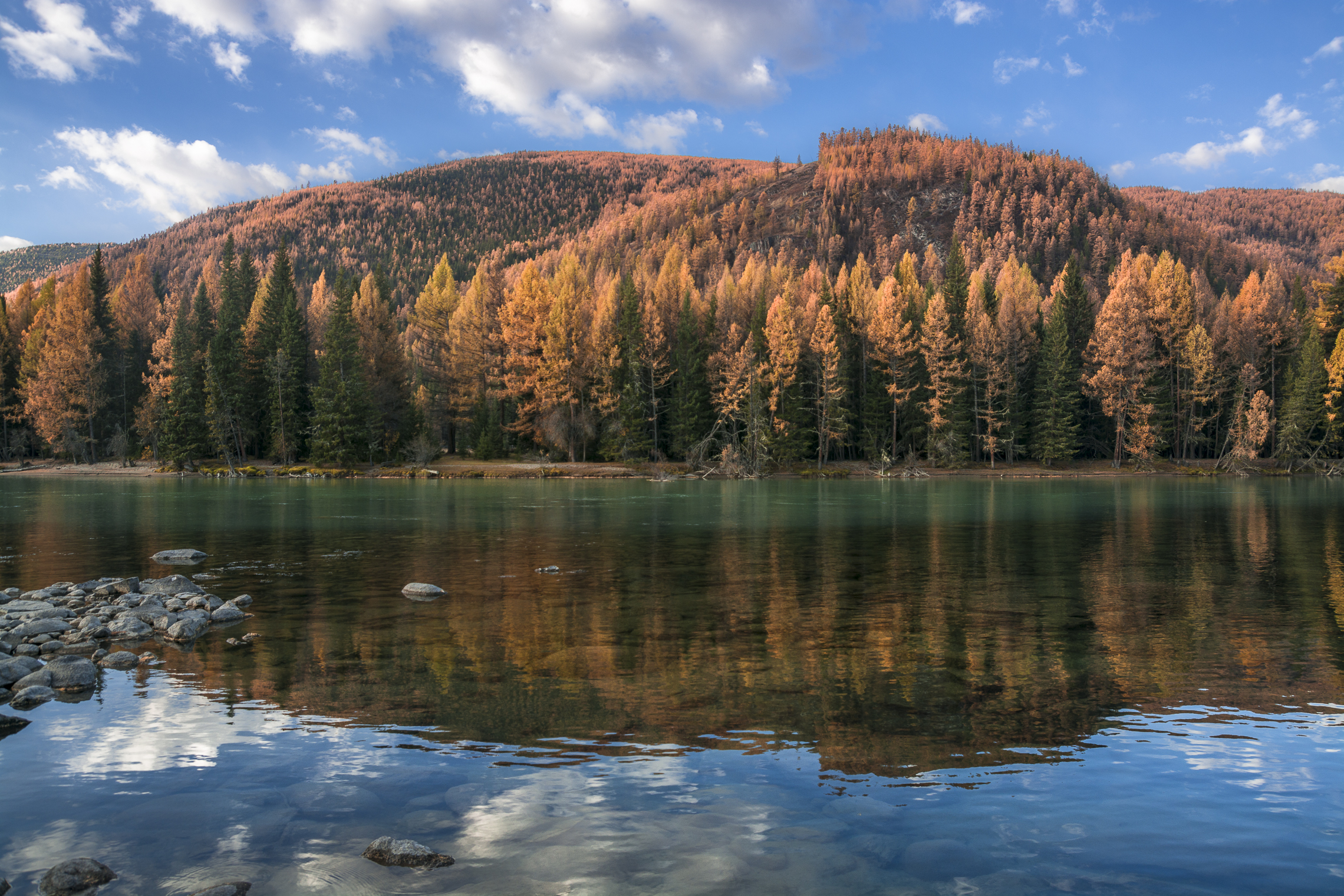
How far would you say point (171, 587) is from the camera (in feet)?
58.0

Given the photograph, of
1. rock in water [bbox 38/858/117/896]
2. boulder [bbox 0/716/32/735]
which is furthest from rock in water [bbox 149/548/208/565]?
rock in water [bbox 38/858/117/896]

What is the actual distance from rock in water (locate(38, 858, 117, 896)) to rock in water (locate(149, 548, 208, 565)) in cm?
1823

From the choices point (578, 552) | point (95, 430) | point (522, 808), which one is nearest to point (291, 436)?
point (95, 430)

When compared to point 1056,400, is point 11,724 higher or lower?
lower

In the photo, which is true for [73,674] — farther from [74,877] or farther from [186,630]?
[74,877]

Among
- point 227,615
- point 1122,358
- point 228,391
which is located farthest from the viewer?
point 1122,358

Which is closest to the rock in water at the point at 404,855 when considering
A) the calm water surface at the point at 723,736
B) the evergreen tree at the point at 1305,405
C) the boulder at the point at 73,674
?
the calm water surface at the point at 723,736

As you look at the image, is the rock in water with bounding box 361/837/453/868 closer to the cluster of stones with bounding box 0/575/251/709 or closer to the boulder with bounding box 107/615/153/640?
the cluster of stones with bounding box 0/575/251/709

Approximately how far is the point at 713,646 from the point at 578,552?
38.7 ft

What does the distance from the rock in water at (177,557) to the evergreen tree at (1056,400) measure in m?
68.5

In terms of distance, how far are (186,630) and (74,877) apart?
9.12 metres

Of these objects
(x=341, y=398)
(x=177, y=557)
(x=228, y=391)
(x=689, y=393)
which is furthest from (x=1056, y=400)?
(x=228, y=391)

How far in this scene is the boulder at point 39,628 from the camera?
13516mm

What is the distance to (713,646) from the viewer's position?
1281cm
